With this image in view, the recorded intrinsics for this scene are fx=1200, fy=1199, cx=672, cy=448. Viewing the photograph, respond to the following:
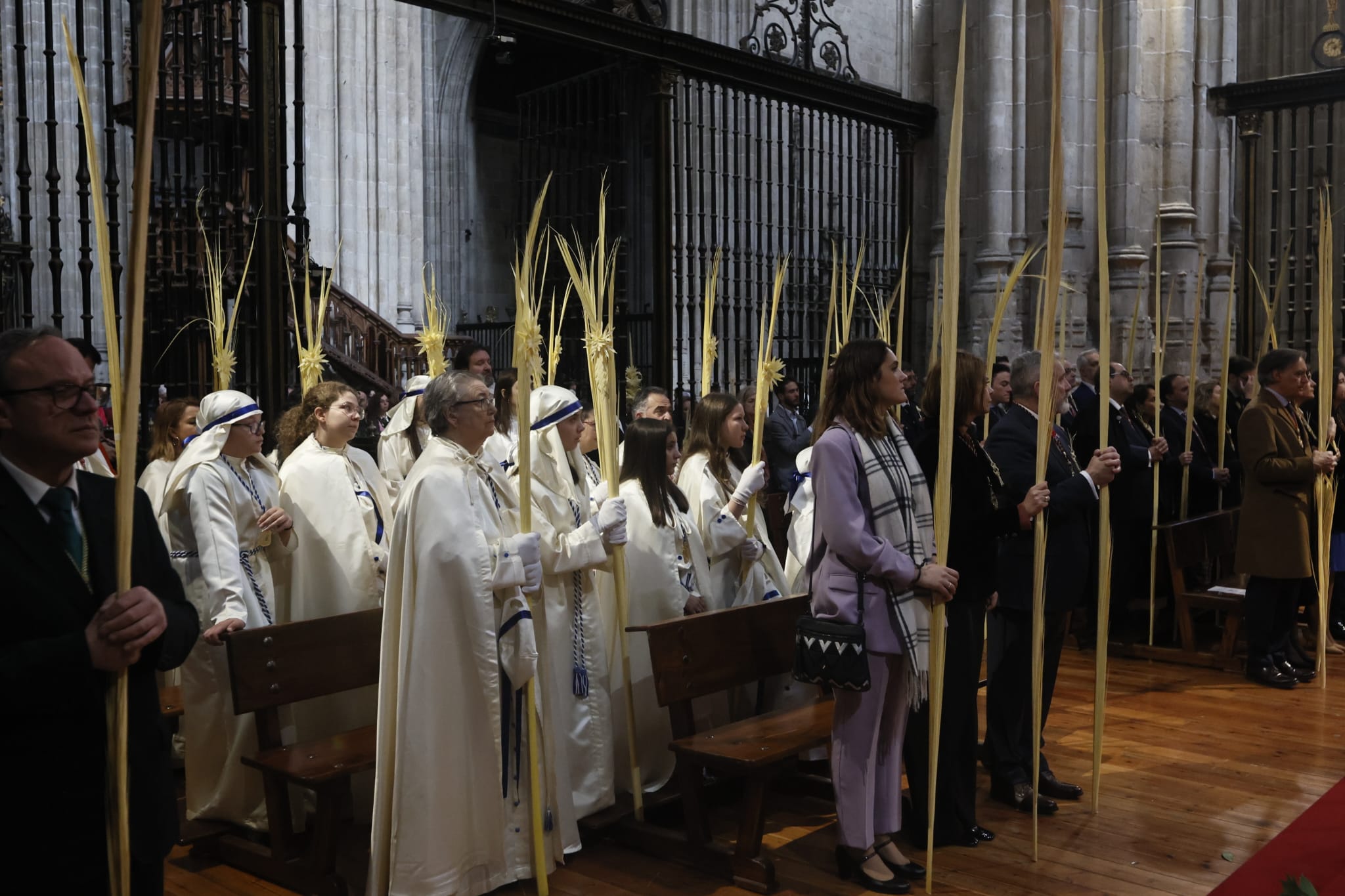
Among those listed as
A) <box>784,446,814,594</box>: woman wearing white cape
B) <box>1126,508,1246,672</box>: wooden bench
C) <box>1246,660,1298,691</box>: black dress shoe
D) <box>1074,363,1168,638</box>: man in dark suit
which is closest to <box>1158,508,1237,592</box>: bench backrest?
<box>1126,508,1246,672</box>: wooden bench

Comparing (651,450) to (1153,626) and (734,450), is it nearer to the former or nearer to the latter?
(734,450)

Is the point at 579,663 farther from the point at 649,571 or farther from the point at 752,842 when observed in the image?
the point at 752,842

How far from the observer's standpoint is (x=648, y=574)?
412 cm

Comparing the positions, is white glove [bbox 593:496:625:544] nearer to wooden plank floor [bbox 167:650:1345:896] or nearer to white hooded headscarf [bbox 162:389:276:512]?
wooden plank floor [bbox 167:650:1345:896]

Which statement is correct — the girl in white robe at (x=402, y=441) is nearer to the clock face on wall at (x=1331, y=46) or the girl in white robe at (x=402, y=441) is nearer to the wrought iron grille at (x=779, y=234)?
the wrought iron grille at (x=779, y=234)

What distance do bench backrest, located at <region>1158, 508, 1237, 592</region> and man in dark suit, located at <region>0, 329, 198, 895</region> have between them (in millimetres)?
5270

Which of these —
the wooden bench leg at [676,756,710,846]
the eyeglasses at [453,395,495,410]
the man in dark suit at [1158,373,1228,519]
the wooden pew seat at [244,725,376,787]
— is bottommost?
the wooden bench leg at [676,756,710,846]

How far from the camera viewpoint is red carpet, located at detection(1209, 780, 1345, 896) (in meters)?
3.16

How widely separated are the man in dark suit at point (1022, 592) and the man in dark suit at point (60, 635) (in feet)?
8.81

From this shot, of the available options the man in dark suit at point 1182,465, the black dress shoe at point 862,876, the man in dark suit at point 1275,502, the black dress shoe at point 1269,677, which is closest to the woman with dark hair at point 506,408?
the black dress shoe at point 862,876

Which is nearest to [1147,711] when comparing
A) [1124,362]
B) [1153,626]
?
[1153,626]

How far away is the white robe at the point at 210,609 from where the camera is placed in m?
3.65

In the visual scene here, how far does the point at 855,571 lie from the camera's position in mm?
3164

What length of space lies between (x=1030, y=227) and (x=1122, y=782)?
595 centimetres
